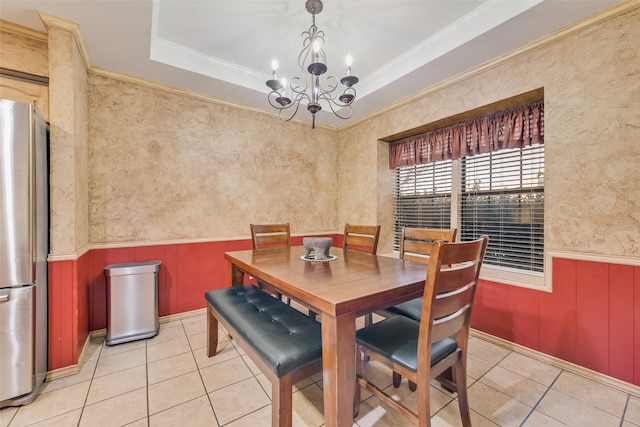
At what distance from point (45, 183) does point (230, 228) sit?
1.66 metres

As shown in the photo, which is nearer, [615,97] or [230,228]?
[615,97]

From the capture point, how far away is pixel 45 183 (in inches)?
72.3

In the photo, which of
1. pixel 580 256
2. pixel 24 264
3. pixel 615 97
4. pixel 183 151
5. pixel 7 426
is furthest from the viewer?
pixel 183 151

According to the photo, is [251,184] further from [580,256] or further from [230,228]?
[580,256]

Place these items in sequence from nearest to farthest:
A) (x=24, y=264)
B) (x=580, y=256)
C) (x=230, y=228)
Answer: (x=24, y=264), (x=580, y=256), (x=230, y=228)

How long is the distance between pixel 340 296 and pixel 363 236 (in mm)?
1443

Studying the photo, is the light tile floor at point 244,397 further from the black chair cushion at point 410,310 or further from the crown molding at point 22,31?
the crown molding at point 22,31

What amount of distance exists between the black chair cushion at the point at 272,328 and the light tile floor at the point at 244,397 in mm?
506

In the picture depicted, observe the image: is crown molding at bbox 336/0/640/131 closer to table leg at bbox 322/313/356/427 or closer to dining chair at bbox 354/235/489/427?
dining chair at bbox 354/235/489/427

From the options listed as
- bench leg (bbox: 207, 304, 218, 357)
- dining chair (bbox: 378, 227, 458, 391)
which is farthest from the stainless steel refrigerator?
dining chair (bbox: 378, 227, 458, 391)

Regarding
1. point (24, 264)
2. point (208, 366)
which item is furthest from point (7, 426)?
point (208, 366)

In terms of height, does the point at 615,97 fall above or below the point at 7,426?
above

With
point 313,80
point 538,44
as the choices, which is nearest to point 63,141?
point 313,80

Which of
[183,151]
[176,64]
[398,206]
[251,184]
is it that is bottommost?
[398,206]
